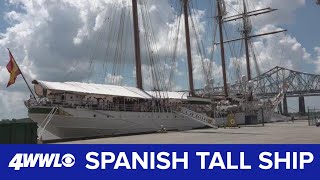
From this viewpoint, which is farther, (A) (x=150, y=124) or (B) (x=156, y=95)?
(B) (x=156, y=95)

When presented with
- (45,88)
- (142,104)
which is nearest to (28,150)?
(45,88)

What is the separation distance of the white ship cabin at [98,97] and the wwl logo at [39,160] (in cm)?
2647

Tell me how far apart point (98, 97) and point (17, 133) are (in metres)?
20.4

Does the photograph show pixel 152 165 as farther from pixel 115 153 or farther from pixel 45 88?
pixel 45 88

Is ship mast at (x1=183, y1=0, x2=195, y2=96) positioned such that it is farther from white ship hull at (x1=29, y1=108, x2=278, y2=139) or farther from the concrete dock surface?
the concrete dock surface

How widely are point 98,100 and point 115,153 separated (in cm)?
3176

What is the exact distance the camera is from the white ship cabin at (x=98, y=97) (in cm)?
3847

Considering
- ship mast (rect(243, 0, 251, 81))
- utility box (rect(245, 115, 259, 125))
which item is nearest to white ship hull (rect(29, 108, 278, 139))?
utility box (rect(245, 115, 259, 125))

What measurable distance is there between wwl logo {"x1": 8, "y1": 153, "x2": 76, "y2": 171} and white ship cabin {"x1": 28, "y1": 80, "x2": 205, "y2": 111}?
2647cm

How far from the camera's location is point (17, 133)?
22.8 metres

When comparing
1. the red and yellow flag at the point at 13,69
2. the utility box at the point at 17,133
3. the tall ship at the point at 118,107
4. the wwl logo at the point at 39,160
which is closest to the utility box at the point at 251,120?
the tall ship at the point at 118,107

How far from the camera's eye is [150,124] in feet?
153

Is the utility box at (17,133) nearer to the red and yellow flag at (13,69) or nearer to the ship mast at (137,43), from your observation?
the red and yellow flag at (13,69)

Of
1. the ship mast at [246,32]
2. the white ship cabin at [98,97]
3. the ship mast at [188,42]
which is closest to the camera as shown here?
the white ship cabin at [98,97]
